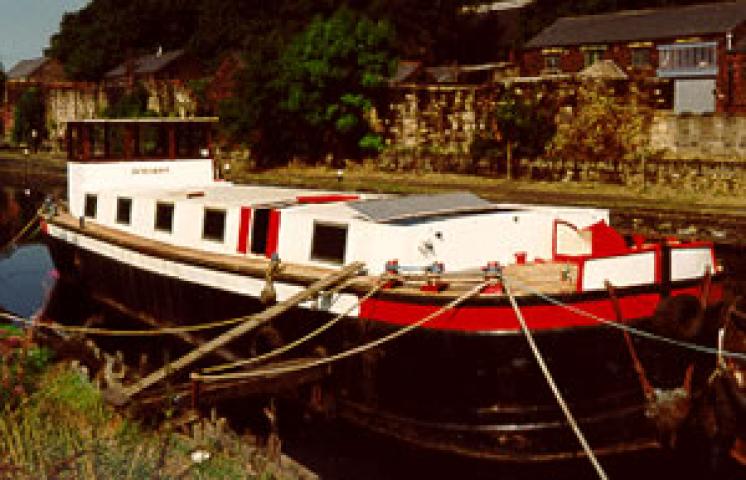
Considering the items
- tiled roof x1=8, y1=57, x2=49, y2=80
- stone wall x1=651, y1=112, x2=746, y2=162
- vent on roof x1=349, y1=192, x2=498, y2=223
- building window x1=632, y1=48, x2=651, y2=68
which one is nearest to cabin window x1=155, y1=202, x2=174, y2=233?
vent on roof x1=349, y1=192, x2=498, y2=223

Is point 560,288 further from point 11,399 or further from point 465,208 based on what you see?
point 11,399

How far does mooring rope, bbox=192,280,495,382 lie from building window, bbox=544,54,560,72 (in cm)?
5822

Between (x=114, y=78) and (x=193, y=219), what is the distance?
86.2 m

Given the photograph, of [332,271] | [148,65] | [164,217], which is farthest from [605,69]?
[148,65]

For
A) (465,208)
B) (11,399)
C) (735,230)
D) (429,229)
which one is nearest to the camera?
(11,399)

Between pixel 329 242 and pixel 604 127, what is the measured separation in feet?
97.8

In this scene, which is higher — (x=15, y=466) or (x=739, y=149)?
(x=739, y=149)

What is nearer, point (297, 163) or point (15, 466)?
point (15, 466)

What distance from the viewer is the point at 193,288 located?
53.7 ft

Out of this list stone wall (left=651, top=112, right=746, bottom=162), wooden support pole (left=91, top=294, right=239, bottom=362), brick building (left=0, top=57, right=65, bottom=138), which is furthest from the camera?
brick building (left=0, top=57, right=65, bottom=138)

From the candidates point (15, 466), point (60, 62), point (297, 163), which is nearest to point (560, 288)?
point (15, 466)

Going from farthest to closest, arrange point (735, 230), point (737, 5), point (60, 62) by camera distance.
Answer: point (60, 62) < point (737, 5) < point (735, 230)

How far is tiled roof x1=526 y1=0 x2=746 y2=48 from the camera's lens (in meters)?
58.6

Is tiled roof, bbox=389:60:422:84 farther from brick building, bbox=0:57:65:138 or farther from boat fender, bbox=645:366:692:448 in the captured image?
boat fender, bbox=645:366:692:448
